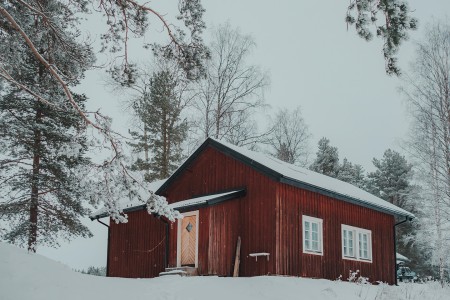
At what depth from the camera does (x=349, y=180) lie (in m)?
35.6

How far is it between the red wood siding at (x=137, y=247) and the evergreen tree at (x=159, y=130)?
8.59 m

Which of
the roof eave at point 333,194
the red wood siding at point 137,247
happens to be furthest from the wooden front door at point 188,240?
the roof eave at point 333,194

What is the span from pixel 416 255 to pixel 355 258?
20.1m

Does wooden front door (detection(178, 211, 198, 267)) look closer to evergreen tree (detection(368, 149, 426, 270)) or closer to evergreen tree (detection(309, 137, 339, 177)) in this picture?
evergreen tree (detection(309, 137, 339, 177))

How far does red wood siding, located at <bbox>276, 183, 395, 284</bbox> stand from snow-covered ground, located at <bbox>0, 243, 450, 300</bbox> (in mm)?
805

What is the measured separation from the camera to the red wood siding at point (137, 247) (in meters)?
16.7

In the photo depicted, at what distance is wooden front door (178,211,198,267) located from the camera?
1406 centimetres

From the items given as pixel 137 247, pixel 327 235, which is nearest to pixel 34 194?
pixel 137 247

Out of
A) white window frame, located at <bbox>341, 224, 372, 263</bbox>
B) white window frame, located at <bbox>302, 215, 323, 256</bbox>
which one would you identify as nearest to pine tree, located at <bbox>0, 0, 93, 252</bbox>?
white window frame, located at <bbox>302, 215, 323, 256</bbox>

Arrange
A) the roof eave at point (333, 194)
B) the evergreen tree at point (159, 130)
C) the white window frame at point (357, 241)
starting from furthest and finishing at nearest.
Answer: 1. the evergreen tree at point (159, 130)
2. the white window frame at point (357, 241)
3. the roof eave at point (333, 194)

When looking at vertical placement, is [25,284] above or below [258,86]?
below

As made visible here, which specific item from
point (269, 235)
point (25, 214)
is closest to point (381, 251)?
point (269, 235)

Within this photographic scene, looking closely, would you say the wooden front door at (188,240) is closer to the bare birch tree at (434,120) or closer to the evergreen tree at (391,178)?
the bare birch tree at (434,120)

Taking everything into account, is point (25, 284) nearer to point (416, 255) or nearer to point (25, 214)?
point (25, 214)
